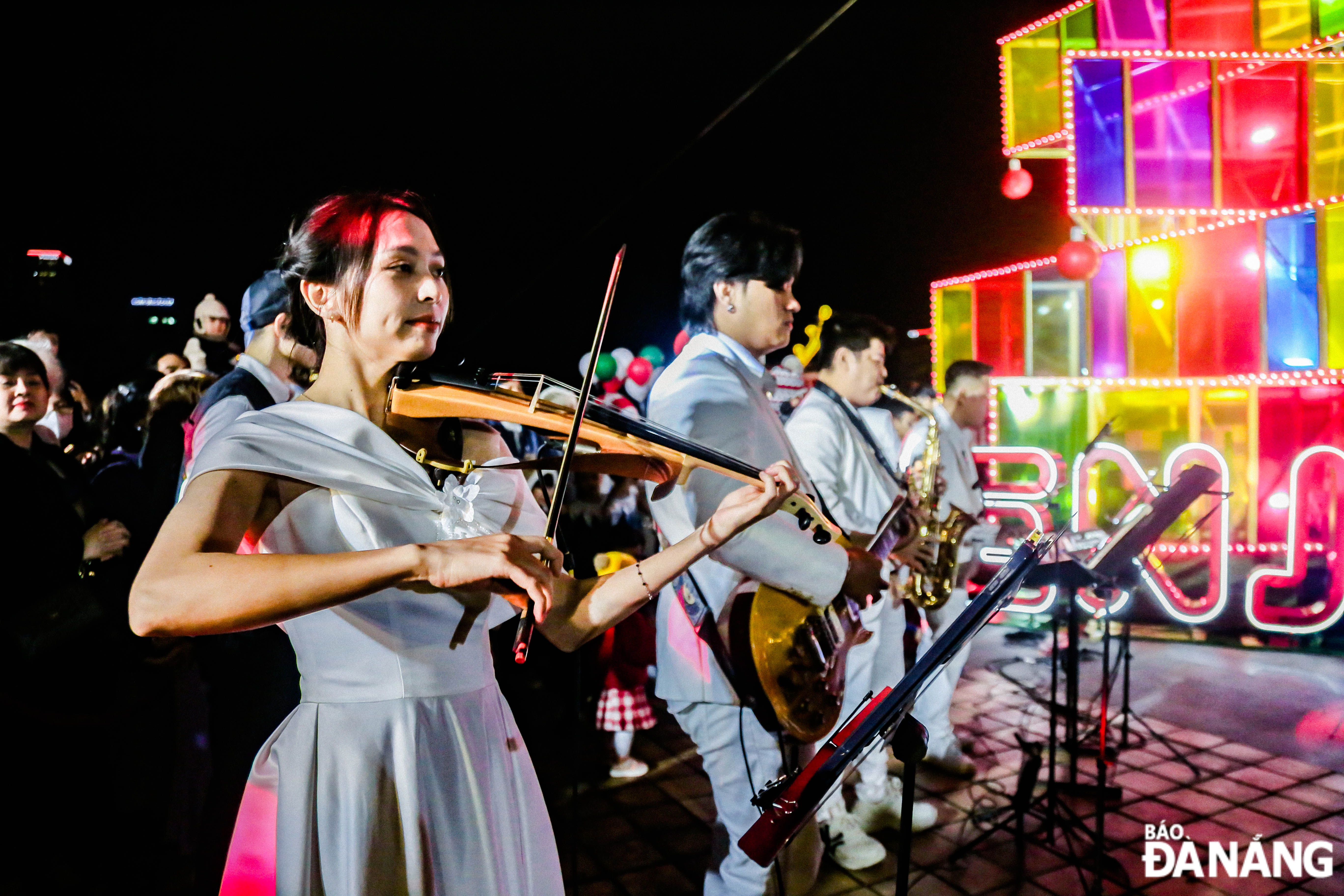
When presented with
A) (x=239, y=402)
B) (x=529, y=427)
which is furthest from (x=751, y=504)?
(x=239, y=402)

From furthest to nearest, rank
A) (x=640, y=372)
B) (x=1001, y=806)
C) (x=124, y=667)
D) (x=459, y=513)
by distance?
(x=640, y=372), (x=1001, y=806), (x=124, y=667), (x=459, y=513)

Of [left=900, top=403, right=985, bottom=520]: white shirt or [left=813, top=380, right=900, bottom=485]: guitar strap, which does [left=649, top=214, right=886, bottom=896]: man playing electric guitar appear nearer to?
[left=813, top=380, right=900, bottom=485]: guitar strap

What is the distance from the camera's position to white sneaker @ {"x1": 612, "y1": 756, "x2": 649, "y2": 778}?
453cm

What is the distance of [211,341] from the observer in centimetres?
499

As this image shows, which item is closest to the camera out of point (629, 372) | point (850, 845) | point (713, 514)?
point (713, 514)

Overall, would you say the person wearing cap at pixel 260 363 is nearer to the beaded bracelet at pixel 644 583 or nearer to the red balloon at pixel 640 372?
the beaded bracelet at pixel 644 583

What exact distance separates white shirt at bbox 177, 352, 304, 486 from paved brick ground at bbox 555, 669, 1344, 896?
178 cm

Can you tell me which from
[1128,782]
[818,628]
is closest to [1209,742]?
[1128,782]

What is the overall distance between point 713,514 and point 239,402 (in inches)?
64.2

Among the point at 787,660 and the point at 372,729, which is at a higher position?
the point at 372,729

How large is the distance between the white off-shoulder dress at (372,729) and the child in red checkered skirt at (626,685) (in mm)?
3179

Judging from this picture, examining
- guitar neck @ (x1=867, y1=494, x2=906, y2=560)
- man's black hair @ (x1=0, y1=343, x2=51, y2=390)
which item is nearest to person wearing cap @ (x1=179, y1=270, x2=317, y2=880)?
man's black hair @ (x1=0, y1=343, x2=51, y2=390)

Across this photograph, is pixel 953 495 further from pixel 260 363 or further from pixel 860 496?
pixel 260 363

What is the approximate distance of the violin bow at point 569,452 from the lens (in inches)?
48.1
